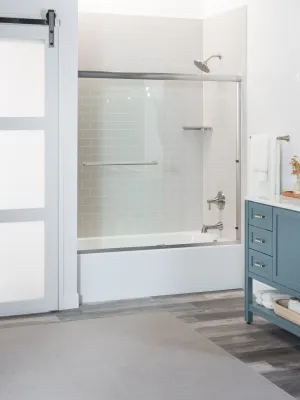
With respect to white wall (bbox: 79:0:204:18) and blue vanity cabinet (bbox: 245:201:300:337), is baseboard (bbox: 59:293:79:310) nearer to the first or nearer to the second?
blue vanity cabinet (bbox: 245:201:300:337)

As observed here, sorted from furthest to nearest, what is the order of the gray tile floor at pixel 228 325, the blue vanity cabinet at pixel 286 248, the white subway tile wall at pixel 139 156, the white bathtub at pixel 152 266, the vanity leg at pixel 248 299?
the white subway tile wall at pixel 139 156 < the white bathtub at pixel 152 266 < the vanity leg at pixel 248 299 < the blue vanity cabinet at pixel 286 248 < the gray tile floor at pixel 228 325

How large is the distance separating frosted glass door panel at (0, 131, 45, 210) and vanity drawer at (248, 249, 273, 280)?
1381mm

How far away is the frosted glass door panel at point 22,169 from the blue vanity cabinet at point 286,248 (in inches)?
60.5

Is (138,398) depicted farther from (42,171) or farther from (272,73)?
(272,73)

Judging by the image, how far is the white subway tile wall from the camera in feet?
16.6

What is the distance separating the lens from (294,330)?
357cm

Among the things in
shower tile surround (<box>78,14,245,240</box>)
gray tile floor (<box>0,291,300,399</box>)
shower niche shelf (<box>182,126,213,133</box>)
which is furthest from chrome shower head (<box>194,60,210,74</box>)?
gray tile floor (<box>0,291,300,399</box>)

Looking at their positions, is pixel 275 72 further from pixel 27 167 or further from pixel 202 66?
pixel 27 167

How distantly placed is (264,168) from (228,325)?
42.3 inches

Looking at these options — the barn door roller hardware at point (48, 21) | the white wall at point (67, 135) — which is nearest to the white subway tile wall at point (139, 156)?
the white wall at point (67, 135)

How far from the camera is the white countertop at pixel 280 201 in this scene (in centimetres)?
361

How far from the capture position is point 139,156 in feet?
17.1

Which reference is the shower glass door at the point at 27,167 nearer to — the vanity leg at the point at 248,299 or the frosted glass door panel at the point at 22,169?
the frosted glass door panel at the point at 22,169

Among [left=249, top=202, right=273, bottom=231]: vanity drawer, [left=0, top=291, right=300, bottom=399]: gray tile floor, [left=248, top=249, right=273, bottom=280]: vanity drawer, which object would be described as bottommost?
[left=0, top=291, right=300, bottom=399]: gray tile floor
